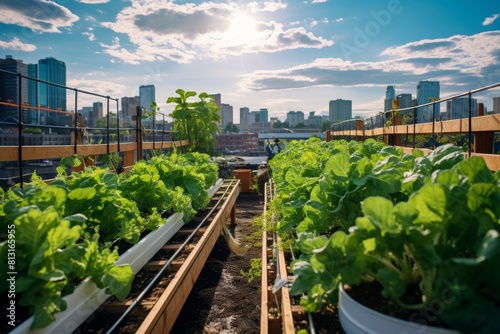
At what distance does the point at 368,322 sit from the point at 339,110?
3618 centimetres

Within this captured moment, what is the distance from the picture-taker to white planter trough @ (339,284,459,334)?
1239 mm

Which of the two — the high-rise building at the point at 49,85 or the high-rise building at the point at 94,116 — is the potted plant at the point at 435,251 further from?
the high-rise building at the point at 94,116

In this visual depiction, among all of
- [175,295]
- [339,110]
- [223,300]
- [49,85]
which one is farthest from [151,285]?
[339,110]

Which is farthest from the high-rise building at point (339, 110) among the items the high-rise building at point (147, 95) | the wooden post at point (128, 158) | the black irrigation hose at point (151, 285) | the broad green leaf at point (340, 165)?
the broad green leaf at point (340, 165)

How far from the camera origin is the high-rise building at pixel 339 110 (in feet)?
115

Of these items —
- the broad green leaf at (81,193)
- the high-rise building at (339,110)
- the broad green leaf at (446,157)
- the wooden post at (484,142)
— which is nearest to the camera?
the broad green leaf at (446,157)

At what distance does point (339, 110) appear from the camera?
36.2 metres

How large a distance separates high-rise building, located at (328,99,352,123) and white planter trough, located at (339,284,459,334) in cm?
3366

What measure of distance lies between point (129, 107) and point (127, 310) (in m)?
6.44

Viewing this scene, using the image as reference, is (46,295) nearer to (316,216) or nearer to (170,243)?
(316,216)

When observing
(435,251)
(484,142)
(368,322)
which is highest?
(484,142)

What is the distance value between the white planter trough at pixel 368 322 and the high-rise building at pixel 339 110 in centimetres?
3366

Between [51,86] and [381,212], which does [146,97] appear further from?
[381,212]

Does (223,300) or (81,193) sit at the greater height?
(81,193)
